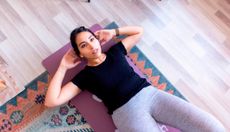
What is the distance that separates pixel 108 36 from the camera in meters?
1.69

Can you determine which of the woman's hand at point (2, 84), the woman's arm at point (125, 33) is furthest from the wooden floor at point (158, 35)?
the woman's arm at point (125, 33)

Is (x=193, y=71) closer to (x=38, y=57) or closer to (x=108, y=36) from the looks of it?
(x=108, y=36)

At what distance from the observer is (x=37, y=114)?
A: 177 cm

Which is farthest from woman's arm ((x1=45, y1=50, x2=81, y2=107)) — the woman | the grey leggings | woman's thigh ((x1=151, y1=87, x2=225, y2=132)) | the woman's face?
woman's thigh ((x1=151, y1=87, x2=225, y2=132))

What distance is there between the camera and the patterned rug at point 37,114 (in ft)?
5.73

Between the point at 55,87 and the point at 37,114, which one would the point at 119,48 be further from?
the point at 37,114

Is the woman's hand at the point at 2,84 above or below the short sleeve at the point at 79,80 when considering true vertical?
above

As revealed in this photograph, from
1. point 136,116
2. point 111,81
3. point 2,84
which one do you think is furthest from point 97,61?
point 2,84

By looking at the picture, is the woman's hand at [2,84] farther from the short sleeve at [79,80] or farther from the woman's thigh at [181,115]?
the woman's thigh at [181,115]

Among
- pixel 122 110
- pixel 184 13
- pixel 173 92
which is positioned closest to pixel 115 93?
pixel 122 110

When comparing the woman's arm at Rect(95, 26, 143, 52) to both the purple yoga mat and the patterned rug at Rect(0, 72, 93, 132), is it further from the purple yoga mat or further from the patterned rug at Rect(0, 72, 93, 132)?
the patterned rug at Rect(0, 72, 93, 132)

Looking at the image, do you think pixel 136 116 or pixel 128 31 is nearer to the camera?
pixel 136 116

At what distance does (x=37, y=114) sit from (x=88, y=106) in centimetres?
31

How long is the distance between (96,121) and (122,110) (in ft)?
0.62
